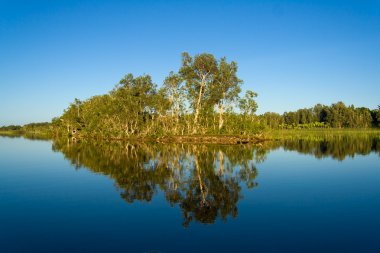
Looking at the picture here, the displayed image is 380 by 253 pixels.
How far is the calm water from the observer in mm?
9102

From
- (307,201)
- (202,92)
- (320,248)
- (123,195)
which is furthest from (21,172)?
(202,92)

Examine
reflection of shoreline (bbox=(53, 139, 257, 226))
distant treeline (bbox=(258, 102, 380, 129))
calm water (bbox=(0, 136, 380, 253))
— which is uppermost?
distant treeline (bbox=(258, 102, 380, 129))

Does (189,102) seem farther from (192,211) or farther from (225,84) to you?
(192,211)

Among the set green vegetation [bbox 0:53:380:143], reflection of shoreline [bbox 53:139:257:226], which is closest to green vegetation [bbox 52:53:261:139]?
green vegetation [bbox 0:53:380:143]

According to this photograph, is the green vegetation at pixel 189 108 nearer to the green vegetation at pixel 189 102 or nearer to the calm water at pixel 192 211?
the green vegetation at pixel 189 102

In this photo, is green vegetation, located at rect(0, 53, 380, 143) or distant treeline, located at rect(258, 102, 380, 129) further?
distant treeline, located at rect(258, 102, 380, 129)

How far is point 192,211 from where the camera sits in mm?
12219

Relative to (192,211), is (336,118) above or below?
above

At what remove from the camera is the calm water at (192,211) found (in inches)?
358

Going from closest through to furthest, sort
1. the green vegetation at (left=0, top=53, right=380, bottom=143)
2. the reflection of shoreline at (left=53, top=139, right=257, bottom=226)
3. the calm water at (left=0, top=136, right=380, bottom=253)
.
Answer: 1. the calm water at (left=0, top=136, right=380, bottom=253)
2. the reflection of shoreline at (left=53, top=139, right=257, bottom=226)
3. the green vegetation at (left=0, top=53, right=380, bottom=143)

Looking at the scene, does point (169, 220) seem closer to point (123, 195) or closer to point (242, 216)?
point (242, 216)

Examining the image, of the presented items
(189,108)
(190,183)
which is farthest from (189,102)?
(190,183)

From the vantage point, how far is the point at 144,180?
734 inches

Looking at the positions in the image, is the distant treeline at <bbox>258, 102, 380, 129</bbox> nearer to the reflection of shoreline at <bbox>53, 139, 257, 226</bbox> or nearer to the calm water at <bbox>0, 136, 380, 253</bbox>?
the reflection of shoreline at <bbox>53, 139, 257, 226</bbox>
